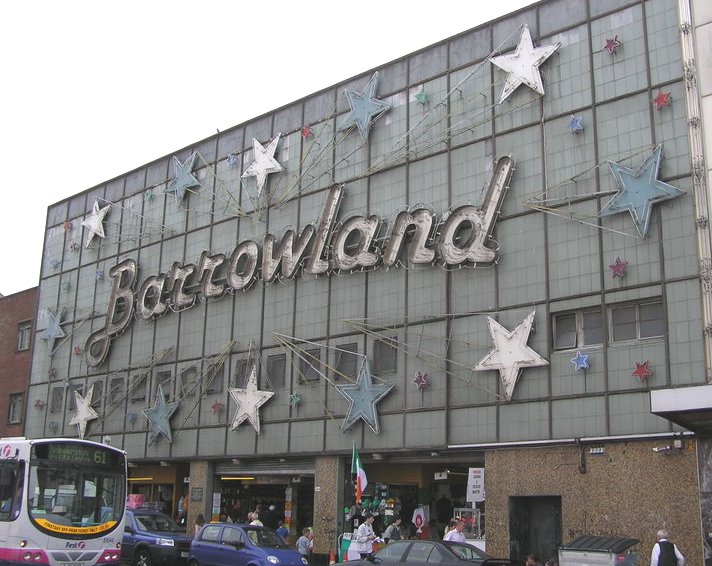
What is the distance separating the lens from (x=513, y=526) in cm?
2034

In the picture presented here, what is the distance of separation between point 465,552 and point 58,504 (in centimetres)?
821

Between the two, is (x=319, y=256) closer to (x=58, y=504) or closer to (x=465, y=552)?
(x=58, y=504)

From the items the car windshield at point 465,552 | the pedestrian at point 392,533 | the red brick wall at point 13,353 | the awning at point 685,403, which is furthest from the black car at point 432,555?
the red brick wall at point 13,353

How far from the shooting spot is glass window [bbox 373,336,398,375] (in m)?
23.7

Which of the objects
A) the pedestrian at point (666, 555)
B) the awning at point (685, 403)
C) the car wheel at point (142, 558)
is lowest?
the car wheel at point (142, 558)

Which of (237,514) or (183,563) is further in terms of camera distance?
(237,514)

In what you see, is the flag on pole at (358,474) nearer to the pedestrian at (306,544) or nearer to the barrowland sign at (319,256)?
the pedestrian at (306,544)

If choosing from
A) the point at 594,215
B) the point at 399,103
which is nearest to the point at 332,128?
the point at 399,103

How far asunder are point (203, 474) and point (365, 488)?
7007 mm

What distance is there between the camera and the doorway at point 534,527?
20109mm

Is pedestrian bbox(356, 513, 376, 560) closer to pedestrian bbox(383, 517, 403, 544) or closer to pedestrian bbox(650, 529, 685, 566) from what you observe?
pedestrian bbox(383, 517, 403, 544)

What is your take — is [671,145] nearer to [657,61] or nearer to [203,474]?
[657,61]

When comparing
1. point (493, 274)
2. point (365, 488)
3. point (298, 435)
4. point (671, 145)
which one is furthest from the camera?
point (298, 435)

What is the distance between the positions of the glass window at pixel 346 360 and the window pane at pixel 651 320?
27.9 feet
